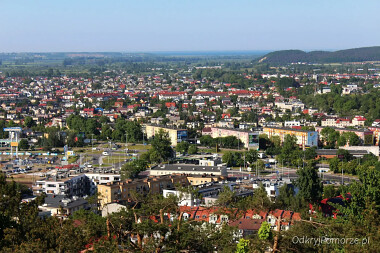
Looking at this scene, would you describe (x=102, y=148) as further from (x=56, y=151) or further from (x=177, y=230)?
(x=177, y=230)

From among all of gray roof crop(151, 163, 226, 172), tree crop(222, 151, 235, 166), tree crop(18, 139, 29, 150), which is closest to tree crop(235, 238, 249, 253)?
gray roof crop(151, 163, 226, 172)

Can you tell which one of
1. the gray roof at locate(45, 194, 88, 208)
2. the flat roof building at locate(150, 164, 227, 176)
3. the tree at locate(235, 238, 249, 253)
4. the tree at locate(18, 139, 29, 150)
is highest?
the tree at locate(235, 238, 249, 253)

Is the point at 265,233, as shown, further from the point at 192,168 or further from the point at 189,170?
the point at 192,168

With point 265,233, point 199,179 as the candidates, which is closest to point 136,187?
point 199,179

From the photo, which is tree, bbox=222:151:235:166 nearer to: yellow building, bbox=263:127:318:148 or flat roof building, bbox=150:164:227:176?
flat roof building, bbox=150:164:227:176

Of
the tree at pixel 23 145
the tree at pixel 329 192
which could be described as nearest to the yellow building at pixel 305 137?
the tree at pixel 329 192
